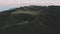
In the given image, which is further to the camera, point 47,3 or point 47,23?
point 47,3

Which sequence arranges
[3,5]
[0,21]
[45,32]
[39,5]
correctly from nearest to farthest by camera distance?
[45,32] < [0,21] < [3,5] < [39,5]

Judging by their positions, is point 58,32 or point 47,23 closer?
point 58,32

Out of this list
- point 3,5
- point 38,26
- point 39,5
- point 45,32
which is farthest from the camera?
point 39,5

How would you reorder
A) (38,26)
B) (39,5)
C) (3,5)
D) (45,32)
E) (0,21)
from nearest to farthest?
(45,32) → (38,26) → (0,21) → (3,5) → (39,5)

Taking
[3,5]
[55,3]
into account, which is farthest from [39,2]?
[3,5]

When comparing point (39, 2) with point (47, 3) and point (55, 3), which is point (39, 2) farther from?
point (55, 3)

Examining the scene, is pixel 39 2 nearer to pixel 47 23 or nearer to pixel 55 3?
pixel 55 3

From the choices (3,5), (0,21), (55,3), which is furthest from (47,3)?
(0,21)

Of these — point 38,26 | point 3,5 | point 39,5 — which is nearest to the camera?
point 38,26

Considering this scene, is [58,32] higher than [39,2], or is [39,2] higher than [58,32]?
[39,2]
